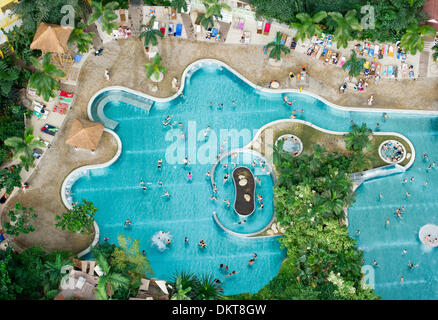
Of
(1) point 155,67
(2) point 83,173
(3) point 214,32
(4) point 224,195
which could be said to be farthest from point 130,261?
(3) point 214,32

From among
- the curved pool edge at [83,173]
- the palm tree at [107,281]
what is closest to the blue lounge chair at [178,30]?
the curved pool edge at [83,173]

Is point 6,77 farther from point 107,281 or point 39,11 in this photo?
point 107,281

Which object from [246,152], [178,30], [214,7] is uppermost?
[214,7]

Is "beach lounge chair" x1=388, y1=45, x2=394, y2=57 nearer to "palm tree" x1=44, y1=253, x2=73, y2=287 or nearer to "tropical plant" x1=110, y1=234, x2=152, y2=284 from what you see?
"tropical plant" x1=110, y1=234, x2=152, y2=284

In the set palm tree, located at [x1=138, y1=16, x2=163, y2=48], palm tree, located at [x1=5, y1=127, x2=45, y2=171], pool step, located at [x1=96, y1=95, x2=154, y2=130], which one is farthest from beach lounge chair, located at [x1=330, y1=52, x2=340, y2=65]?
palm tree, located at [x1=5, y1=127, x2=45, y2=171]

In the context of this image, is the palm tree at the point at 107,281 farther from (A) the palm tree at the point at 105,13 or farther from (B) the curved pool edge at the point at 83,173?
(A) the palm tree at the point at 105,13

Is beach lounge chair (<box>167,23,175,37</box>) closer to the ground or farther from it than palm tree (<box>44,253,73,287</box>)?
farther from it
